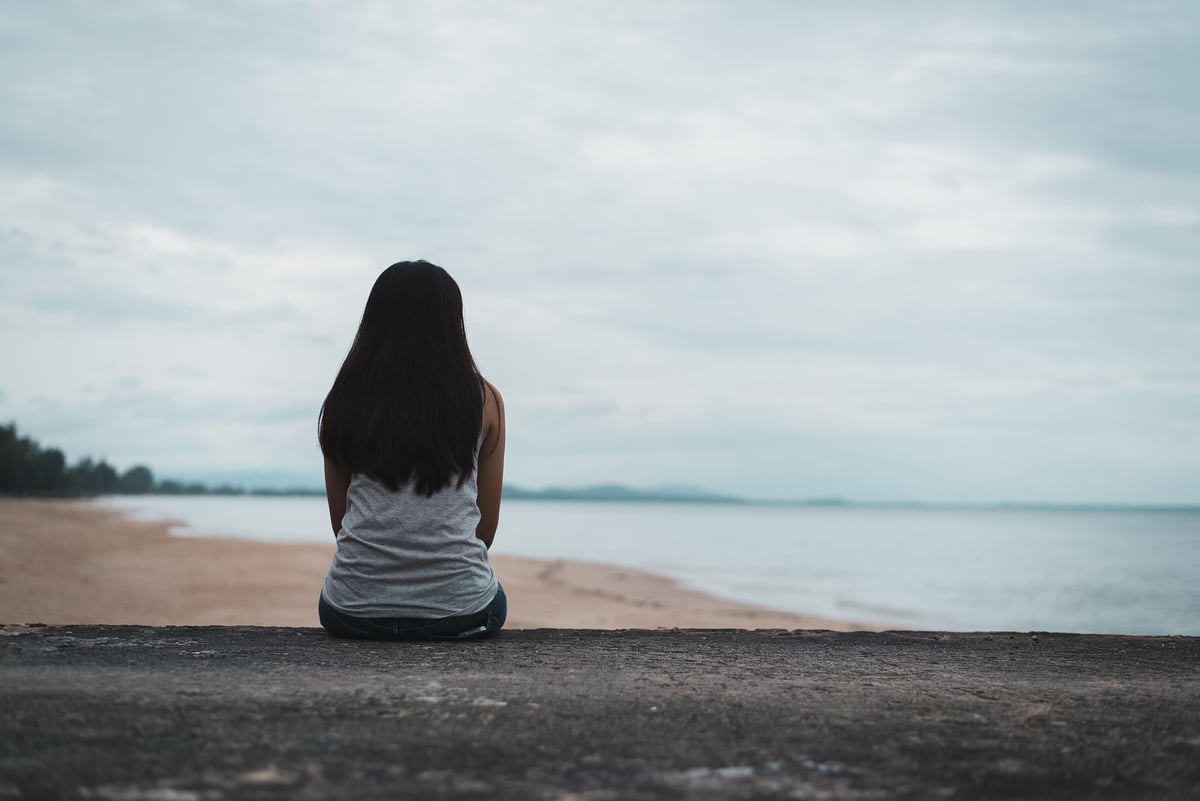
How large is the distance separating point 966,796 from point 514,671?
1430 mm

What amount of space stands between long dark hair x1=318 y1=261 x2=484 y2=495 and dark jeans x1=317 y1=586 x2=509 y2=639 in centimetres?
48

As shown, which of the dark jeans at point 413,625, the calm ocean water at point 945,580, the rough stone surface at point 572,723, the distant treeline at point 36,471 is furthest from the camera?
the distant treeline at point 36,471

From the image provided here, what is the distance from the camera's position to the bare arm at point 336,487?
128 inches

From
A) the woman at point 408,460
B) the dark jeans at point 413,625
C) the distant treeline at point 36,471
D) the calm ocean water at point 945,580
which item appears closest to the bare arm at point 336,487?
the woman at point 408,460

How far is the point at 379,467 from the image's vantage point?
310 cm

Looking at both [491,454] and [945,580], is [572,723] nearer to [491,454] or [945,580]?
[491,454]

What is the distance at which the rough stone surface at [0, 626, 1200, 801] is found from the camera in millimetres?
1665

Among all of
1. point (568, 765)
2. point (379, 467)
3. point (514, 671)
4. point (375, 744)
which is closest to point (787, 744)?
point (568, 765)

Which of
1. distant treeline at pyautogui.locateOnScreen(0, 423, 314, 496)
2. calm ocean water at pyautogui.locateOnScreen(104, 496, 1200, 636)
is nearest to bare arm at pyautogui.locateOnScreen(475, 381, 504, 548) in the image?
calm ocean water at pyautogui.locateOnScreen(104, 496, 1200, 636)

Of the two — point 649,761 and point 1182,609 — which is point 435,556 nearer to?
point 649,761

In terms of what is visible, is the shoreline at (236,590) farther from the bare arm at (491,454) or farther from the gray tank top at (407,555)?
the gray tank top at (407,555)

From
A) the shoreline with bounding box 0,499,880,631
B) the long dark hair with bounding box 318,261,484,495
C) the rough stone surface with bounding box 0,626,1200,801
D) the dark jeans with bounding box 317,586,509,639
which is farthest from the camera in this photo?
the shoreline with bounding box 0,499,880,631

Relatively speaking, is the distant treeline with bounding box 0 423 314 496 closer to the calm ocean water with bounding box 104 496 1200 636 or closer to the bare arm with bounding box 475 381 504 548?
the calm ocean water with bounding box 104 496 1200 636

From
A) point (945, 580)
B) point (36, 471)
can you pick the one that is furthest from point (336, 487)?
point (36, 471)
